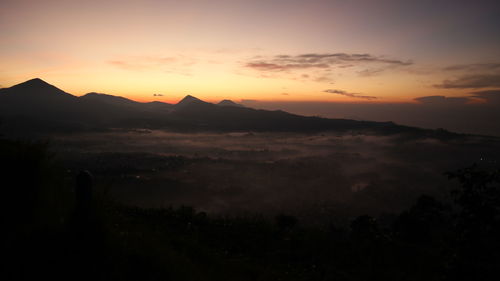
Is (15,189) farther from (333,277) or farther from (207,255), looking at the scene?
(333,277)

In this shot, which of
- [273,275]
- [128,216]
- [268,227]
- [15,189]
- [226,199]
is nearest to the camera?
[15,189]

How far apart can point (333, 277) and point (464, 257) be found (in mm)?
4775

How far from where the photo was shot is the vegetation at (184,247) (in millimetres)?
5730

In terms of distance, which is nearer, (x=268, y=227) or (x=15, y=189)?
(x=15, y=189)

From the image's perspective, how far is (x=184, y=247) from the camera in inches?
393

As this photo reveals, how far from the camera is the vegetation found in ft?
18.8

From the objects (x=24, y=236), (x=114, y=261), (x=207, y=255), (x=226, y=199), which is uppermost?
(x=24, y=236)

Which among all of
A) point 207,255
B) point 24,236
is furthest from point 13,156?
point 207,255

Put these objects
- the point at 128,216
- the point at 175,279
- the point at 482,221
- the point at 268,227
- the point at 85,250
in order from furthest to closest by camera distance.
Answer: the point at 268,227, the point at 128,216, the point at 175,279, the point at 85,250, the point at 482,221

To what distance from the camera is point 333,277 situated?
32.0 ft

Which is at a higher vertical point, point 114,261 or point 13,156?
point 13,156

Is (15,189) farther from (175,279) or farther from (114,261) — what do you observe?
(175,279)

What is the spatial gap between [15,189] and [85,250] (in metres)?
2.82

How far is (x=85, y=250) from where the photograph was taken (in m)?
6.18
